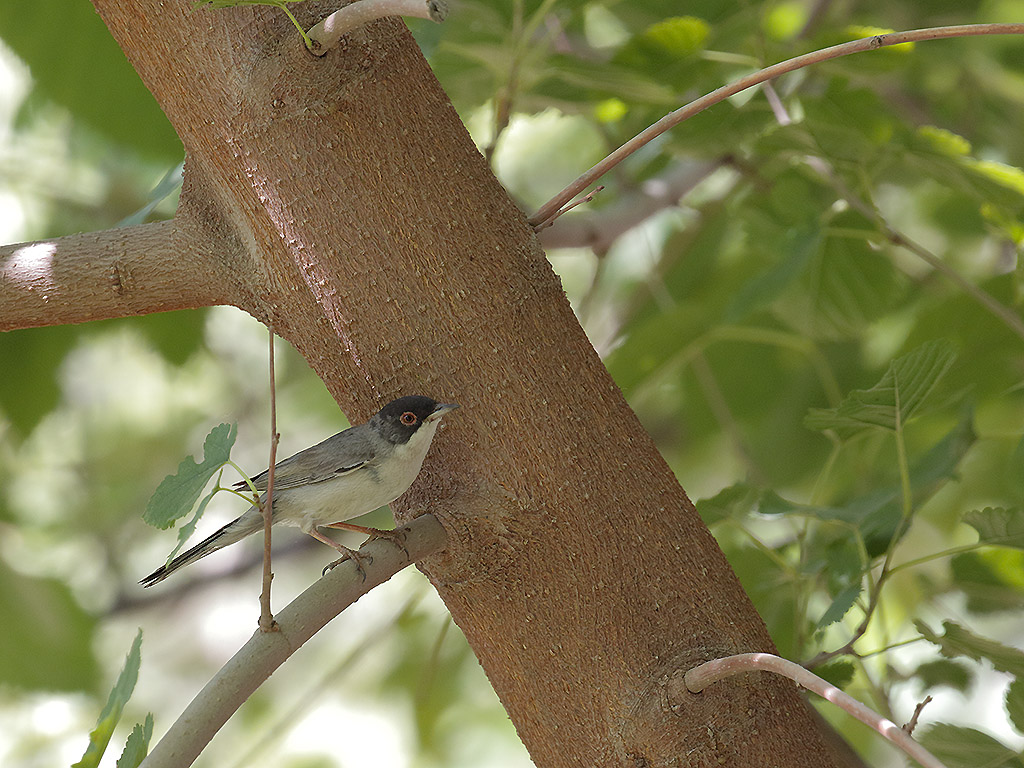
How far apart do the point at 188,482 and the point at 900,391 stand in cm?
86

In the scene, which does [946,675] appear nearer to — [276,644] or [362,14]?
[276,644]

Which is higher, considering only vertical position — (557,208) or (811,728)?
(557,208)

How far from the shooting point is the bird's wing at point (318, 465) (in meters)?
1.27

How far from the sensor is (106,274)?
3.81 feet

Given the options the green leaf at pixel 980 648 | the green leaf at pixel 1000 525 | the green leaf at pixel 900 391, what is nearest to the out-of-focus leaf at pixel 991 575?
the green leaf at pixel 1000 525

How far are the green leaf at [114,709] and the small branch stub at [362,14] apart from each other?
0.56 m

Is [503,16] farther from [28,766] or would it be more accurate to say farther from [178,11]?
[28,766]

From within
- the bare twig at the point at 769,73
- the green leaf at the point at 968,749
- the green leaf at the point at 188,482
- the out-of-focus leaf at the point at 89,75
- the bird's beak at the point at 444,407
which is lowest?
the green leaf at the point at 968,749

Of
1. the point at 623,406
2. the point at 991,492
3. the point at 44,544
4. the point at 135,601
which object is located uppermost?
the point at 623,406

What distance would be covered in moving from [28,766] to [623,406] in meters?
2.46

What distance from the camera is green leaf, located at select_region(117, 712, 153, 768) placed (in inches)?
33.6

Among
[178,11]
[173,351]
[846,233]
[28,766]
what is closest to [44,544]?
[28,766]

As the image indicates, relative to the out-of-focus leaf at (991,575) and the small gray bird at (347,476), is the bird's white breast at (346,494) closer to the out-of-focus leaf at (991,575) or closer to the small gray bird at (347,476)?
the small gray bird at (347,476)

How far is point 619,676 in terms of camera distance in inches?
41.0
